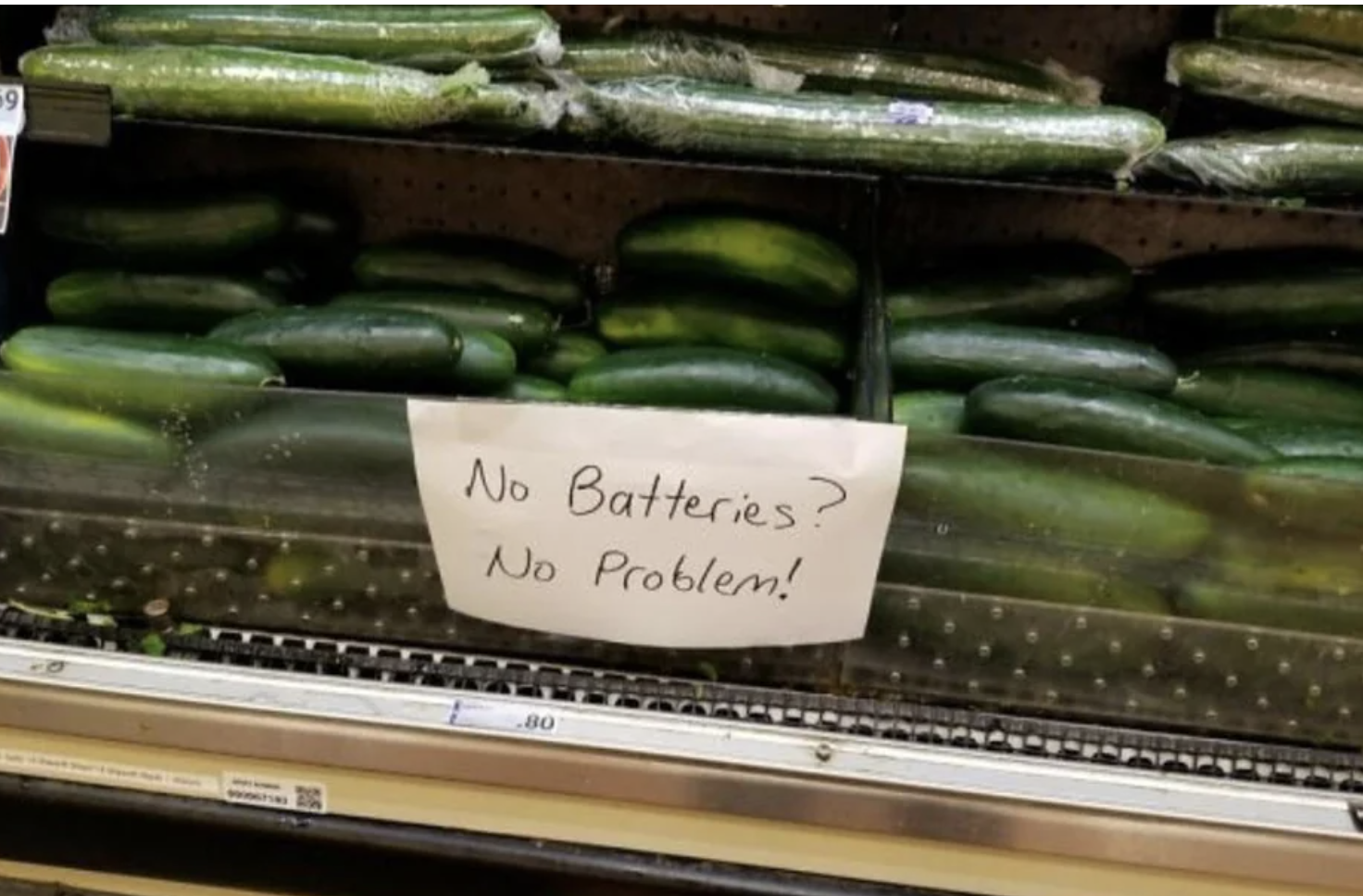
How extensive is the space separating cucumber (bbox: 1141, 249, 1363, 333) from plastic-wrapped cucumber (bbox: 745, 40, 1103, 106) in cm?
20

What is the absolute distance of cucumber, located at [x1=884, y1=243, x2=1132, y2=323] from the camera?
124 cm

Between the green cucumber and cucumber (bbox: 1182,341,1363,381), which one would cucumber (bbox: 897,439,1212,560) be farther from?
the green cucumber

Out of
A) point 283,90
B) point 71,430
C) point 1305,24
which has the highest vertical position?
point 1305,24

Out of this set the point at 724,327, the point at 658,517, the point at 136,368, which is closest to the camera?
the point at 658,517

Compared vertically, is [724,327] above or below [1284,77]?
below

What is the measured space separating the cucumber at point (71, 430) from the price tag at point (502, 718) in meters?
0.30

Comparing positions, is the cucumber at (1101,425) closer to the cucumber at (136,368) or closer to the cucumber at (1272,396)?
the cucumber at (1272,396)

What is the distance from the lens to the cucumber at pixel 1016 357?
1.13m

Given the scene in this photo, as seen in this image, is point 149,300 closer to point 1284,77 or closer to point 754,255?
point 754,255

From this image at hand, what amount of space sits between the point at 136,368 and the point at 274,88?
26 cm

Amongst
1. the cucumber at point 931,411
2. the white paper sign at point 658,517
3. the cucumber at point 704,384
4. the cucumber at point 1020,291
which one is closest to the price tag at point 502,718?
the white paper sign at point 658,517

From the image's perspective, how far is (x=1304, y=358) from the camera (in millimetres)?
1229

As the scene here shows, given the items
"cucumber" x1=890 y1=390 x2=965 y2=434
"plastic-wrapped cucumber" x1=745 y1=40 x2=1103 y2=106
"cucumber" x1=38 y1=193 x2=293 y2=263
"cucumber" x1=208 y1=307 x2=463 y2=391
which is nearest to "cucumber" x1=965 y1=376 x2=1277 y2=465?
"cucumber" x1=890 y1=390 x2=965 y2=434

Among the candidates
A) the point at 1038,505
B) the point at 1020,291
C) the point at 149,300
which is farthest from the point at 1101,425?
the point at 149,300
